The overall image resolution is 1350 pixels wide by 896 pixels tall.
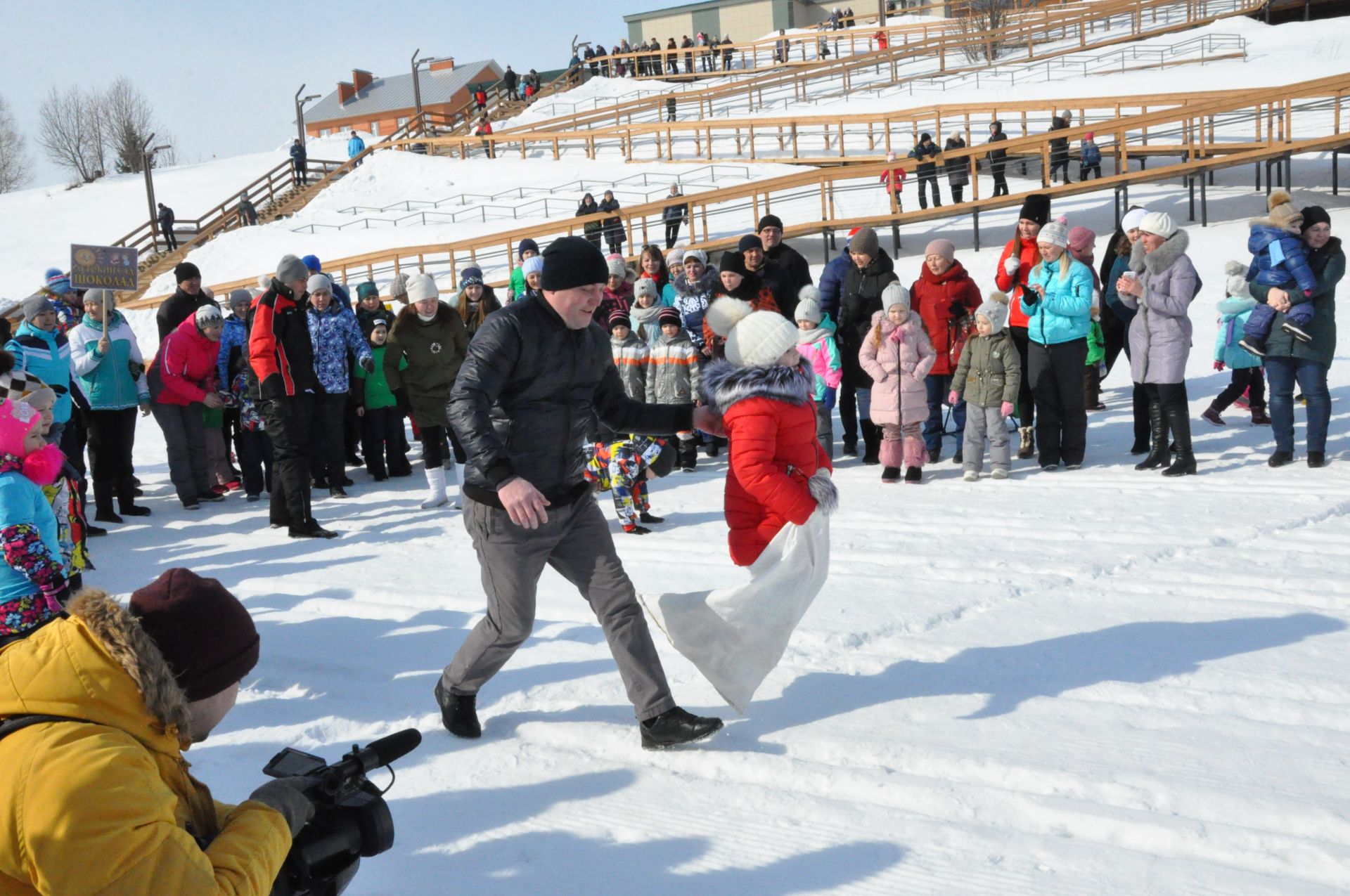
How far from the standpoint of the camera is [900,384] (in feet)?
27.0

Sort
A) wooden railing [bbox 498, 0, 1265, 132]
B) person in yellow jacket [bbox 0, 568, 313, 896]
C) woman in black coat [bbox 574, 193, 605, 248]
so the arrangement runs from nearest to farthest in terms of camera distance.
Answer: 1. person in yellow jacket [bbox 0, 568, 313, 896]
2. woman in black coat [bbox 574, 193, 605, 248]
3. wooden railing [bbox 498, 0, 1265, 132]

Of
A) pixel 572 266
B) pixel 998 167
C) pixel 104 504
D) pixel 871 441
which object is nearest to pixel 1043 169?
pixel 998 167

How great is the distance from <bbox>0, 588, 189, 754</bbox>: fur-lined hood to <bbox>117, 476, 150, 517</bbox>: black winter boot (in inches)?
299

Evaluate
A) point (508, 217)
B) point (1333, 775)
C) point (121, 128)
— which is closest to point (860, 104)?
point (508, 217)

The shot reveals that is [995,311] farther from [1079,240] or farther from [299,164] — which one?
[299,164]

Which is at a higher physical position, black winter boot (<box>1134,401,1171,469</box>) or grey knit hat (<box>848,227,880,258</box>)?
grey knit hat (<box>848,227,880,258</box>)

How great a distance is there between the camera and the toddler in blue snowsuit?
7.41m

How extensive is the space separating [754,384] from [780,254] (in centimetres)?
571

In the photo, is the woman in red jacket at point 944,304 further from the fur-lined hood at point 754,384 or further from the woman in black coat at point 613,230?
the woman in black coat at point 613,230

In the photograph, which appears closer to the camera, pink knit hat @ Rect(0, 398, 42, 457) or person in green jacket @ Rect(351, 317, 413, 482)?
pink knit hat @ Rect(0, 398, 42, 457)

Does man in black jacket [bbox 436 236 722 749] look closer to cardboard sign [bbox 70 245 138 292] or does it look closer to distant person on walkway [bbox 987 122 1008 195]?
cardboard sign [bbox 70 245 138 292]

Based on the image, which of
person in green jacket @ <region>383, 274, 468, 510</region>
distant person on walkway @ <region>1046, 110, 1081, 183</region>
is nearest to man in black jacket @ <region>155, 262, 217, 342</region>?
person in green jacket @ <region>383, 274, 468, 510</region>

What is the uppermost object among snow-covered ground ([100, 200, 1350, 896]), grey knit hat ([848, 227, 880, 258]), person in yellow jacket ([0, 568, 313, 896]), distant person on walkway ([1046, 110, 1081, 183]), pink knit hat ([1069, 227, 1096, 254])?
distant person on walkway ([1046, 110, 1081, 183])

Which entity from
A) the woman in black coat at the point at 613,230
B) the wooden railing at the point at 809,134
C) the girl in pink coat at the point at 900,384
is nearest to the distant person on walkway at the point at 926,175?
the wooden railing at the point at 809,134
